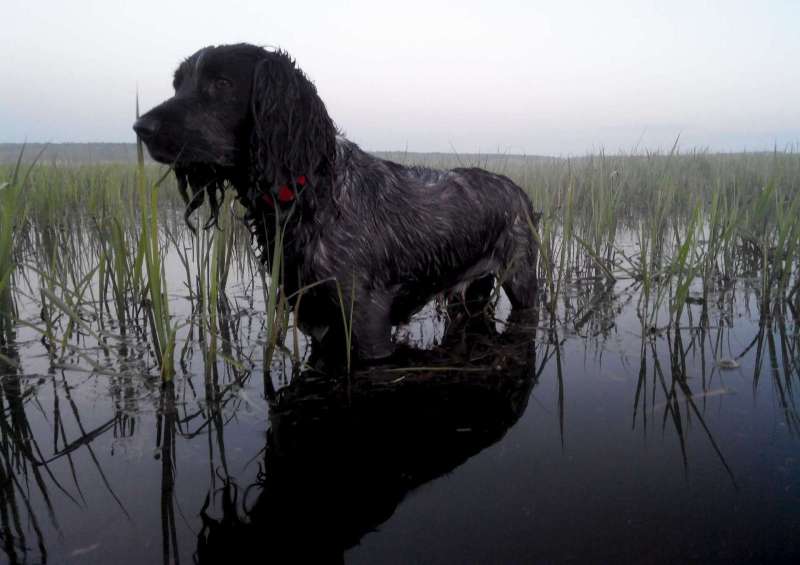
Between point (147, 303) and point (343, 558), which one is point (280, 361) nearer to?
point (147, 303)

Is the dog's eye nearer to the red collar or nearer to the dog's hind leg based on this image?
the red collar

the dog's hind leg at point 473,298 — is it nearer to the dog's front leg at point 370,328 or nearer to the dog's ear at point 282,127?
the dog's front leg at point 370,328

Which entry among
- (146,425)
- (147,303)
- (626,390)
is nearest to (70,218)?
(147,303)

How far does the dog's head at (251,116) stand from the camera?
2361mm

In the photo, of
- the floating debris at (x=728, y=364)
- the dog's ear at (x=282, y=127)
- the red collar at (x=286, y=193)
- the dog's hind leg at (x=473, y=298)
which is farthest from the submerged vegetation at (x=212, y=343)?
the dog's ear at (x=282, y=127)

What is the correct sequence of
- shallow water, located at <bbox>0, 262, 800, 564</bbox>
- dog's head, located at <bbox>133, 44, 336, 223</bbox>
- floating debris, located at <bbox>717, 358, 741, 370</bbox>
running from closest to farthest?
shallow water, located at <bbox>0, 262, 800, 564</bbox> < dog's head, located at <bbox>133, 44, 336, 223</bbox> < floating debris, located at <bbox>717, 358, 741, 370</bbox>

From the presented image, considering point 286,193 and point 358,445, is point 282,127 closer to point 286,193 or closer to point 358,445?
point 286,193

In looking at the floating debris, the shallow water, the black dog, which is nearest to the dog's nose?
the black dog

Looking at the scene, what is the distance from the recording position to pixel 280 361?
2838mm

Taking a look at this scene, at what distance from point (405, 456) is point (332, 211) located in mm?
1239

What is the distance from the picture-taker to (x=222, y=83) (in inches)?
95.4

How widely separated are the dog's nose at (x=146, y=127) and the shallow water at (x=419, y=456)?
3.22ft

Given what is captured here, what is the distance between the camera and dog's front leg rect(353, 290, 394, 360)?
270 centimetres

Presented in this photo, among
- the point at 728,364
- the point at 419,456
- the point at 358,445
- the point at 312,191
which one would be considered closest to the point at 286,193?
the point at 312,191
